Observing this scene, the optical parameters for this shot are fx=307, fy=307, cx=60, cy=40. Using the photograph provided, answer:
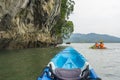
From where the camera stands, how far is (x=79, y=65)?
13.6 m

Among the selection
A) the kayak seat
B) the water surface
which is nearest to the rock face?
the water surface

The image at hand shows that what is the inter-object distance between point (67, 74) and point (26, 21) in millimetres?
38929

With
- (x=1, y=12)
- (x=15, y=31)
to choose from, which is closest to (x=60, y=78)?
(x=1, y=12)

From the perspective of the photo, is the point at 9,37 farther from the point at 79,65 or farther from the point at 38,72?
the point at 79,65

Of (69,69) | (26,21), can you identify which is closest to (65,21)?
(26,21)

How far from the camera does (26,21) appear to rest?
50.4 meters

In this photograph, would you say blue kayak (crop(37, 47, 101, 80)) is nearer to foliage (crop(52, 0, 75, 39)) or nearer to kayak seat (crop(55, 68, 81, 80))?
kayak seat (crop(55, 68, 81, 80))

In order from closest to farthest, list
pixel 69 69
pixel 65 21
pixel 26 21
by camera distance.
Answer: pixel 69 69, pixel 26 21, pixel 65 21

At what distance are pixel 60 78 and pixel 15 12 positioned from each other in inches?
1227

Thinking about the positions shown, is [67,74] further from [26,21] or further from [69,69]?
[26,21]

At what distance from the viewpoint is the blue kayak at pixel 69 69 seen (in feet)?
38.7

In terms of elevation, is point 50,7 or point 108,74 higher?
point 50,7

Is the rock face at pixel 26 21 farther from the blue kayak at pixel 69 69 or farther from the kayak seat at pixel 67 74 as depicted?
the kayak seat at pixel 67 74

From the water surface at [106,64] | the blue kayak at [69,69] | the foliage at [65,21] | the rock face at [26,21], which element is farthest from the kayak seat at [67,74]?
the foliage at [65,21]
